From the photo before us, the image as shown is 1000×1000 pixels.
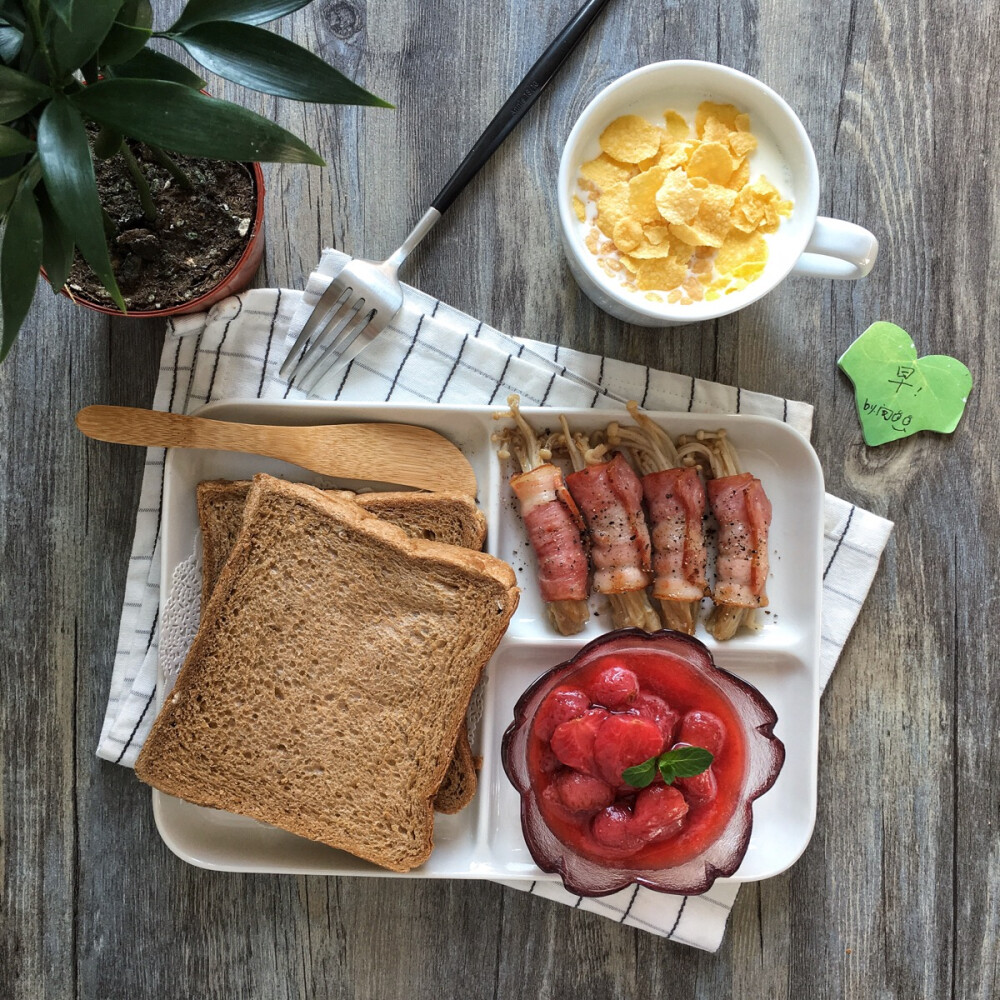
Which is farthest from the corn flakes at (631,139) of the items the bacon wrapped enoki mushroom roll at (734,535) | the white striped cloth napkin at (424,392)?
the bacon wrapped enoki mushroom roll at (734,535)

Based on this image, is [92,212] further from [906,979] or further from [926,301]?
[906,979]

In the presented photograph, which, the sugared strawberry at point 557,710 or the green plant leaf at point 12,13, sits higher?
the green plant leaf at point 12,13

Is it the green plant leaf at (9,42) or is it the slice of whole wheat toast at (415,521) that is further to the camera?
the slice of whole wheat toast at (415,521)

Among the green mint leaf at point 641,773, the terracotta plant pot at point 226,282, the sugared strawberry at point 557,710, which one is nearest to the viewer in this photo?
the green mint leaf at point 641,773

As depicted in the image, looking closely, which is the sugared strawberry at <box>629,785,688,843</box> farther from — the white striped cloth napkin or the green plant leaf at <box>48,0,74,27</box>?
the green plant leaf at <box>48,0,74,27</box>

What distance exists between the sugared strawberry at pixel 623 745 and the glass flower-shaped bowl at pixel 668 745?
73 mm

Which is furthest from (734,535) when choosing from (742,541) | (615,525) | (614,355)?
(614,355)

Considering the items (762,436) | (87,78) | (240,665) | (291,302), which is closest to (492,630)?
(240,665)

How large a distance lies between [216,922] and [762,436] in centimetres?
158

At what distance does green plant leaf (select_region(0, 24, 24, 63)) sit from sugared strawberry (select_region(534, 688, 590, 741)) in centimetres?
122

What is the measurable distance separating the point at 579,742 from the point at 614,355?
85 centimetres

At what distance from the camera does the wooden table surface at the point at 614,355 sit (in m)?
1.84

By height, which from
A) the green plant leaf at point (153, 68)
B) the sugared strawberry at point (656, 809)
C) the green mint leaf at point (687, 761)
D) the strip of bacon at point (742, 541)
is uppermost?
the green plant leaf at point (153, 68)

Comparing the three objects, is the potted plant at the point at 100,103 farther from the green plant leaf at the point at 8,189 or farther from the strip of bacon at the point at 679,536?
the strip of bacon at the point at 679,536
